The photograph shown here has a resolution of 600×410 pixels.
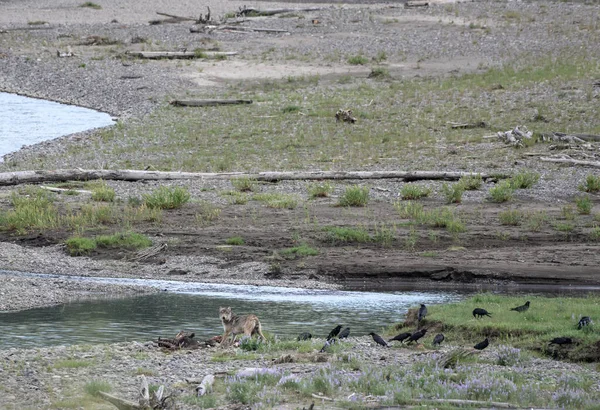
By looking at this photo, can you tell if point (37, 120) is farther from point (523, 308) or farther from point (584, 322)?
point (584, 322)

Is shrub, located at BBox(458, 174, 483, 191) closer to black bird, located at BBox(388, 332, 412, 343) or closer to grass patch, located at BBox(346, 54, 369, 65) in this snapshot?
black bird, located at BBox(388, 332, 412, 343)

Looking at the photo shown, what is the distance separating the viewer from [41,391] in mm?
10875

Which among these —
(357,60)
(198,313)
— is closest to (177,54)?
(357,60)

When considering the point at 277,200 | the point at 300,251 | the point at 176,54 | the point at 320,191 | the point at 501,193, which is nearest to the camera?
the point at 300,251

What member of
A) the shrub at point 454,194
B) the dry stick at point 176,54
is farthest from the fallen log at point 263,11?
the shrub at point 454,194

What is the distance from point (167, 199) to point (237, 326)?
34.0 feet

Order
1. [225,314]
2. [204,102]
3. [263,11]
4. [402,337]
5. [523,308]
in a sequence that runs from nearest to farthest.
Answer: [402,337] → [225,314] → [523,308] → [204,102] → [263,11]

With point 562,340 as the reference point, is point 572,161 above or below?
above

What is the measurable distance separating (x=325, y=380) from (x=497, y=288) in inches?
349

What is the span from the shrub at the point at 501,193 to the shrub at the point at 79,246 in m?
9.28

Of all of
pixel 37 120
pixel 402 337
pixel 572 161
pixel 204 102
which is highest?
pixel 204 102

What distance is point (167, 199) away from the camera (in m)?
23.8

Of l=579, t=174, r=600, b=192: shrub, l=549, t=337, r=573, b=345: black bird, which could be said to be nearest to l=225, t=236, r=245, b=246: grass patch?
l=579, t=174, r=600, b=192: shrub

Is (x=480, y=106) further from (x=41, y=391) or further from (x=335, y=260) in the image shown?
(x=41, y=391)
